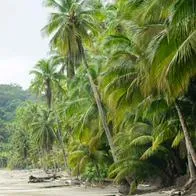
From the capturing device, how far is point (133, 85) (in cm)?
2208

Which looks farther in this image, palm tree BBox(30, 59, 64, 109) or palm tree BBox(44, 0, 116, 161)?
palm tree BBox(30, 59, 64, 109)

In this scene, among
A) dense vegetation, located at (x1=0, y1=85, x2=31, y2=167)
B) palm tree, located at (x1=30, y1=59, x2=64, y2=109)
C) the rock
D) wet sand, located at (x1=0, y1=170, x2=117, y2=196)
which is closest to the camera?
the rock

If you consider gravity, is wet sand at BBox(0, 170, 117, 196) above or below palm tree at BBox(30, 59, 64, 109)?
below

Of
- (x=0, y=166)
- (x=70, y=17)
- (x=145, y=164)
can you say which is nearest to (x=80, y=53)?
(x=70, y=17)

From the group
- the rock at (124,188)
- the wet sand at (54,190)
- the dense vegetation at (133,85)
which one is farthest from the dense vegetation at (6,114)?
the rock at (124,188)

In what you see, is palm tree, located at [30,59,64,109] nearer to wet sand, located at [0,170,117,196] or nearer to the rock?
wet sand, located at [0,170,117,196]

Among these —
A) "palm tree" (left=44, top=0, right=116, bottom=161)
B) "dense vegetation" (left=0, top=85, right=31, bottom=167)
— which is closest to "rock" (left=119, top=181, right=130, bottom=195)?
"palm tree" (left=44, top=0, right=116, bottom=161)

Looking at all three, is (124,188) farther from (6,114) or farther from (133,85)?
(6,114)

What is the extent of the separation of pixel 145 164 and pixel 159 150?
1.17 meters

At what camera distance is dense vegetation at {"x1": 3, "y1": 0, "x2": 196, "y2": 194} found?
548 inches

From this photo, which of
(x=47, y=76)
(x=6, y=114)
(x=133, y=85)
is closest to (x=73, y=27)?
(x=133, y=85)

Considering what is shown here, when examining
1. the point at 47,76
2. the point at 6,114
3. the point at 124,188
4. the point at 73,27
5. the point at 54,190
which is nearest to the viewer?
the point at 124,188

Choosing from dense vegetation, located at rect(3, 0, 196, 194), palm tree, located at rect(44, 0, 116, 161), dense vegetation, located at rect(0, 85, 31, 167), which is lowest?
dense vegetation, located at rect(3, 0, 196, 194)

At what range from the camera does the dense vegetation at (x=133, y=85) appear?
1391cm
